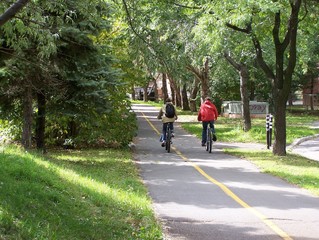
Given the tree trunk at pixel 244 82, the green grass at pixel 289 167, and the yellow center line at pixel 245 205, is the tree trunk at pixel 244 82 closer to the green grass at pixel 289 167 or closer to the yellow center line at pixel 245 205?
the green grass at pixel 289 167

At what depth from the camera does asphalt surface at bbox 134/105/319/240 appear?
22.9ft

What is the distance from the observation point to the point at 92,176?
11.0 meters

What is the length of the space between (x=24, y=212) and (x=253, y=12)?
1037 cm

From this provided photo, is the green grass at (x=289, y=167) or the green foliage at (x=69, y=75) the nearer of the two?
the green grass at (x=289, y=167)

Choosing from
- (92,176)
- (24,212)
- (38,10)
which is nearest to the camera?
(24,212)

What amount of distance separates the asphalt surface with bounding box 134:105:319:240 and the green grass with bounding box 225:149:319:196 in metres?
0.32

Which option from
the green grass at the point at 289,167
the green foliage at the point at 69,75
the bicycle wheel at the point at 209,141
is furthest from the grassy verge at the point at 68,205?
the bicycle wheel at the point at 209,141

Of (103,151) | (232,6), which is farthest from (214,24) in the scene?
(103,151)

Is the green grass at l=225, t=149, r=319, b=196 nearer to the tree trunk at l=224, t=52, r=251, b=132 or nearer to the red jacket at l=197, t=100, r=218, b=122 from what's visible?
the red jacket at l=197, t=100, r=218, b=122

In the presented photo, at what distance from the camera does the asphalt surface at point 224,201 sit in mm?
6973

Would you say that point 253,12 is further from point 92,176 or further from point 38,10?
point 38,10

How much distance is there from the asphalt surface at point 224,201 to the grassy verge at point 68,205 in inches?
16.3

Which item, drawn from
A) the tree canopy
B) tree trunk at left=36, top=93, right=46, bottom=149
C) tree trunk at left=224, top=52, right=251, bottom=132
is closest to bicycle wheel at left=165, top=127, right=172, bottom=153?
the tree canopy

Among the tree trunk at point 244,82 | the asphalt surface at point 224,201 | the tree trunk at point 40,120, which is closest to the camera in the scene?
the asphalt surface at point 224,201
